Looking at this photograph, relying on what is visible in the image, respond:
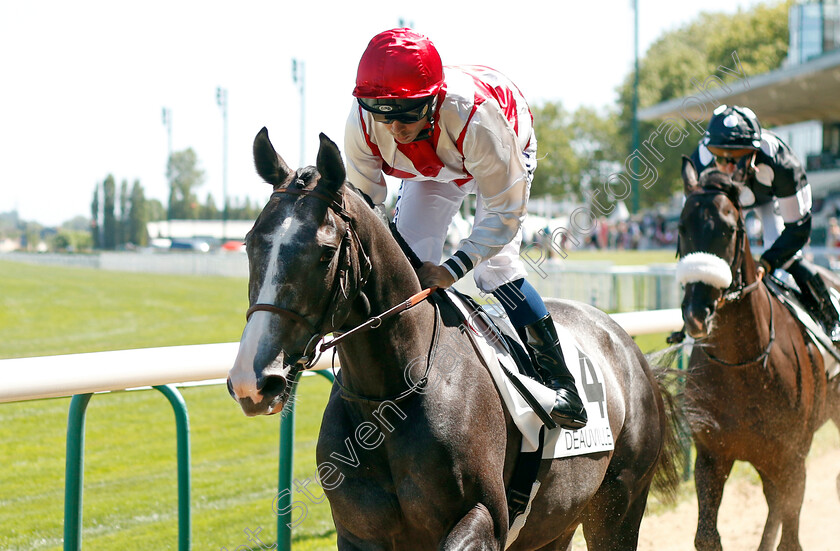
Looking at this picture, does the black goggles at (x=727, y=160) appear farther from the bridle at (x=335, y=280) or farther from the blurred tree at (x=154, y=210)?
the blurred tree at (x=154, y=210)

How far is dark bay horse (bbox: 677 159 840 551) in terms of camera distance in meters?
4.10

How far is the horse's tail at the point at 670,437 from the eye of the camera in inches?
148

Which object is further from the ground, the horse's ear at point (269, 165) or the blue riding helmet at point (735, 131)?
the blue riding helmet at point (735, 131)

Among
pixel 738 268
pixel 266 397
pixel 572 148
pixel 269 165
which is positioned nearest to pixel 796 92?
pixel 738 268

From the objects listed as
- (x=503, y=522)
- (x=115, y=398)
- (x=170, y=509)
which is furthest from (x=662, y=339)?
(x=503, y=522)

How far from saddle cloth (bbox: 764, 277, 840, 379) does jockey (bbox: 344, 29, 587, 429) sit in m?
2.50

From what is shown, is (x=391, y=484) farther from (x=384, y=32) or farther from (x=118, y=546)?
(x=118, y=546)

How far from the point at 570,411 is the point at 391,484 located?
68cm

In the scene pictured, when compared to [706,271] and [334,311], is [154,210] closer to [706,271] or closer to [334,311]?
[706,271]

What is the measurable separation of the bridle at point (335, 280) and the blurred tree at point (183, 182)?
4237cm

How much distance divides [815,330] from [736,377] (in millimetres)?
728

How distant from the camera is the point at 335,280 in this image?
2.03 meters

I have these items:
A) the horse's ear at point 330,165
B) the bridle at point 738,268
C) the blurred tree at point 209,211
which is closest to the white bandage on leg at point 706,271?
the bridle at point 738,268

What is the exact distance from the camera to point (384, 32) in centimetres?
235
